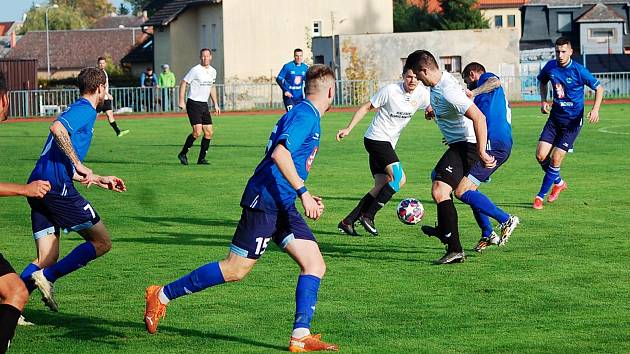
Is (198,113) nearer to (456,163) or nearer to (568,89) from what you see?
(568,89)

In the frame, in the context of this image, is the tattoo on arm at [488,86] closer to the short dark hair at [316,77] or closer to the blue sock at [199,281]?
the short dark hair at [316,77]

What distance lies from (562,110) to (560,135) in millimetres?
336

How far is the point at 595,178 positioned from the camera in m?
17.8

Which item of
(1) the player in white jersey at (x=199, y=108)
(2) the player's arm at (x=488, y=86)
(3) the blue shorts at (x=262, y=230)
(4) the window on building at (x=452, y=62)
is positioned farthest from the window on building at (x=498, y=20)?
(3) the blue shorts at (x=262, y=230)

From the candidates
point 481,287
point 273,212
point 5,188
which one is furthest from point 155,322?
point 481,287

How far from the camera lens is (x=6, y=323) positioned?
651cm

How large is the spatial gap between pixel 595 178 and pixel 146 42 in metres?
61.9

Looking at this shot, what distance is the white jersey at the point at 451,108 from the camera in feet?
33.2

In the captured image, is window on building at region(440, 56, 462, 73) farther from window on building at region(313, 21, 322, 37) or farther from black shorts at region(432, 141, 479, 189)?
black shorts at region(432, 141, 479, 189)

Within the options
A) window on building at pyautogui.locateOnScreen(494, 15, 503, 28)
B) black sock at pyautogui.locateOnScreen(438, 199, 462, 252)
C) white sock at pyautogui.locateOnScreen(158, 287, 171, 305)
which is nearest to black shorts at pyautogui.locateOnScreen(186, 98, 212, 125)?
black sock at pyautogui.locateOnScreen(438, 199, 462, 252)

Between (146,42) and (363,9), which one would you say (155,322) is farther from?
(146,42)

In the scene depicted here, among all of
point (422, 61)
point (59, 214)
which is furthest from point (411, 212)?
point (59, 214)

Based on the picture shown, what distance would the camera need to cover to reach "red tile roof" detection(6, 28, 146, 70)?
4060 inches

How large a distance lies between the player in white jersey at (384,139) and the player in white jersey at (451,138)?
5.40 feet
